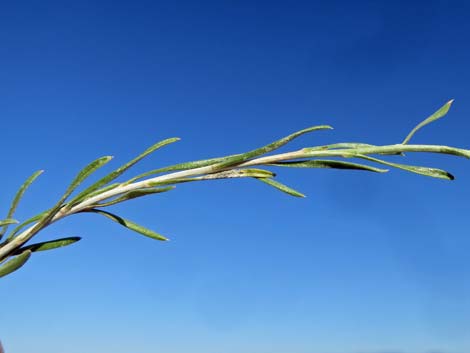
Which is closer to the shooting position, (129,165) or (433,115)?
(129,165)

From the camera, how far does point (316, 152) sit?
0.78 metres

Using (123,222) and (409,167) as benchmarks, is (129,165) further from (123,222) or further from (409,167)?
(409,167)

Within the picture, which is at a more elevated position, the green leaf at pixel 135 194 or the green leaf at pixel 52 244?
the green leaf at pixel 135 194

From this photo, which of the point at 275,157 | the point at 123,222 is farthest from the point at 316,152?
the point at 123,222

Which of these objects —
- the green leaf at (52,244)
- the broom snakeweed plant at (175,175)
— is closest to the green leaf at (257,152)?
the broom snakeweed plant at (175,175)

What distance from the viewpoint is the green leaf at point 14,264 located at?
586 mm

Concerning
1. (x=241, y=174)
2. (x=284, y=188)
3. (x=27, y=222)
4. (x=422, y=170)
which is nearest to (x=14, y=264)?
(x=27, y=222)

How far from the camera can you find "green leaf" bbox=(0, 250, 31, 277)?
586 millimetres

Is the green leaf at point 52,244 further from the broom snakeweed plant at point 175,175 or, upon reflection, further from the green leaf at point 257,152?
the green leaf at point 257,152

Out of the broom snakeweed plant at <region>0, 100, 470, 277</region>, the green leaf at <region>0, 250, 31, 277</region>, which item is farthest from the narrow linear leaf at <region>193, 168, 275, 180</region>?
the green leaf at <region>0, 250, 31, 277</region>

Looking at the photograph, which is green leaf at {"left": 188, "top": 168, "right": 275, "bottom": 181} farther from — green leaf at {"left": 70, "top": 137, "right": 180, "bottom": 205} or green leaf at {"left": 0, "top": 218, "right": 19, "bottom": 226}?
green leaf at {"left": 0, "top": 218, "right": 19, "bottom": 226}

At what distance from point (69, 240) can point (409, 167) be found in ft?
1.64

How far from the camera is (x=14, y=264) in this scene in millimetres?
597

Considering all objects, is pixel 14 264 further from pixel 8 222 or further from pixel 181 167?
pixel 181 167
